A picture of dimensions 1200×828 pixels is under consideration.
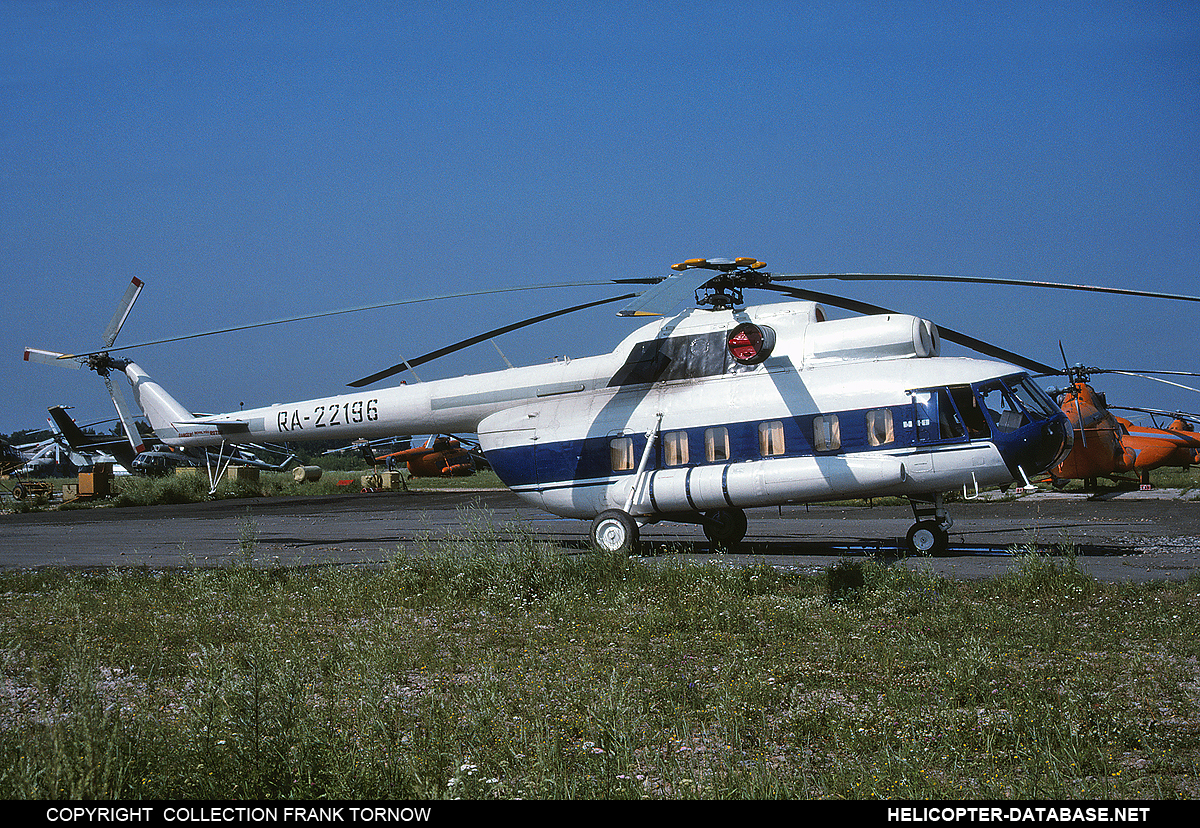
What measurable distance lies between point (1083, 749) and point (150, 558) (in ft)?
53.8

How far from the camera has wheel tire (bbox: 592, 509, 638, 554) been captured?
15000mm

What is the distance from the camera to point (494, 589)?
1068 cm

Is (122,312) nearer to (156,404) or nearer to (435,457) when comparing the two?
(156,404)

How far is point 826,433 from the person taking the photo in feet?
47.0

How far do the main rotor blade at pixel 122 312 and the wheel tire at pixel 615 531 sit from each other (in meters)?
18.1

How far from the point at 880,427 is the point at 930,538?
215 centimetres

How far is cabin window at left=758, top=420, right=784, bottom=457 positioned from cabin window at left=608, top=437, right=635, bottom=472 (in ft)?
7.95

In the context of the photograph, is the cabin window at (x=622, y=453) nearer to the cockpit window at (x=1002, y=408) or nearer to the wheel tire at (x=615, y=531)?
the wheel tire at (x=615, y=531)

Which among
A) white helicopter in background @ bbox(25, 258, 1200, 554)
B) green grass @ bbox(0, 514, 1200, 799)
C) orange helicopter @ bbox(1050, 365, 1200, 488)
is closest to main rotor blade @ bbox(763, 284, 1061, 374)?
white helicopter in background @ bbox(25, 258, 1200, 554)

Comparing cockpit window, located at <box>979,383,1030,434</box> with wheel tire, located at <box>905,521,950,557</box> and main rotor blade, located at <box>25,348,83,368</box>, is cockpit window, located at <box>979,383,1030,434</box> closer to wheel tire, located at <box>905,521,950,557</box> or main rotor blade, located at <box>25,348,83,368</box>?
wheel tire, located at <box>905,521,950,557</box>

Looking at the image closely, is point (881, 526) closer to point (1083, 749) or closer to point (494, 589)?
point (494, 589)

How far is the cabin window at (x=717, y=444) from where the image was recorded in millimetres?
15062

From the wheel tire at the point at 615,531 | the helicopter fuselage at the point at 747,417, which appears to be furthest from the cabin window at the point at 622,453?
→ the wheel tire at the point at 615,531
